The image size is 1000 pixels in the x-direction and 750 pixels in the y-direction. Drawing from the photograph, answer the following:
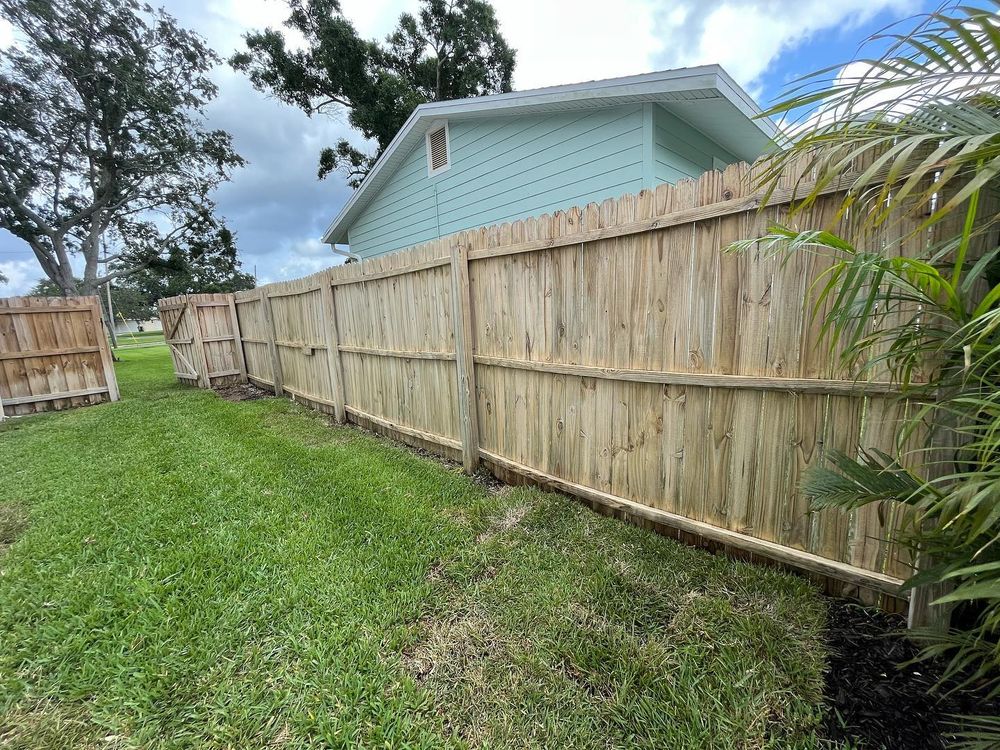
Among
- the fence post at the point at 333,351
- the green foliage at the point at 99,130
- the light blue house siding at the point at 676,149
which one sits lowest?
the fence post at the point at 333,351

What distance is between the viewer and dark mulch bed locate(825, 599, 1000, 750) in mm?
1313

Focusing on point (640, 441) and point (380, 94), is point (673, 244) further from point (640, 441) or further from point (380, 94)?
point (380, 94)

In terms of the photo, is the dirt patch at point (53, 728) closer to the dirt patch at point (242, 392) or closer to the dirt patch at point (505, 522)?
the dirt patch at point (505, 522)

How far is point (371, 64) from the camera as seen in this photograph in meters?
14.4

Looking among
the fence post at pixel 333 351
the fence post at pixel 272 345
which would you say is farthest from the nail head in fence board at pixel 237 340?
the fence post at pixel 333 351

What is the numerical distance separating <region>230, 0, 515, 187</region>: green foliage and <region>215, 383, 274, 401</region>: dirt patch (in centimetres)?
976

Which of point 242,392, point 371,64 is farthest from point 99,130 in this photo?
point 242,392

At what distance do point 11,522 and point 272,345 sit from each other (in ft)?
14.6

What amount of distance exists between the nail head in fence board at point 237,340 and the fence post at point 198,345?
556 millimetres

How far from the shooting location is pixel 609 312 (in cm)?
247

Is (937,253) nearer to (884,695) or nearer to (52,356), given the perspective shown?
(884,695)

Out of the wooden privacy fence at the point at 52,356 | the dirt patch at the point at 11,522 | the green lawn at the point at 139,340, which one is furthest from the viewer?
the green lawn at the point at 139,340

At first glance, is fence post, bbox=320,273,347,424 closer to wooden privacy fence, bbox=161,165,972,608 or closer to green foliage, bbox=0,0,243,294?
wooden privacy fence, bbox=161,165,972,608

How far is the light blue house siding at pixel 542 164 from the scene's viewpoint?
14.8 feet
